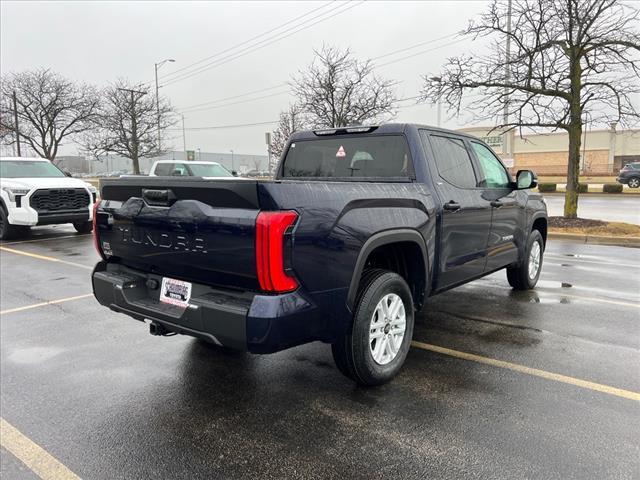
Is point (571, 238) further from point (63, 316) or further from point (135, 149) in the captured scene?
point (135, 149)

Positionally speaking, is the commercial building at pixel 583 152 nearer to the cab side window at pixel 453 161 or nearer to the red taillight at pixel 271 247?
the cab side window at pixel 453 161

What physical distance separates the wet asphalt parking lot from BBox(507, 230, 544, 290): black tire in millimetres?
751

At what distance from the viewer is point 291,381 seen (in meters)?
3.57

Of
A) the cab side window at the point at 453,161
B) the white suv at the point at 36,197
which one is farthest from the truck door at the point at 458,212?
the white suv at the point at 36,197

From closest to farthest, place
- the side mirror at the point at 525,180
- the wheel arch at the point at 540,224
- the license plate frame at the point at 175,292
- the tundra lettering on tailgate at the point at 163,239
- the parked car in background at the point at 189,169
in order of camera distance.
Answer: the tundra lettering on tailgate at the point at 163,239 → the license plate frame at the point at 175,292 → the side mirror at the point at 525,180 → the wheel arch at the point at 540,224 → the parked car in background at the point at 189,169

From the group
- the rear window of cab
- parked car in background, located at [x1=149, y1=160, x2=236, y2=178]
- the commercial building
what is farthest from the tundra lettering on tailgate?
the commercial building

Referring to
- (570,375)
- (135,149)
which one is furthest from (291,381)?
(135,149)

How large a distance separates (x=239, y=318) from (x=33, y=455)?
1.36 meters

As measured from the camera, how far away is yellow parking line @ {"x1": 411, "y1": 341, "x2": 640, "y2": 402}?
10.9ft

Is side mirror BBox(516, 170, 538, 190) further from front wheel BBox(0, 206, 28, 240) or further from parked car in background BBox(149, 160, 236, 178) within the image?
parked car in background BBox(149, 160, 236, 178)

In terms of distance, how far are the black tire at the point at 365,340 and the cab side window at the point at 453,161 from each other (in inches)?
50.3

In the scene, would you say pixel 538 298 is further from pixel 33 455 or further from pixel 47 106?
pixel 47 106

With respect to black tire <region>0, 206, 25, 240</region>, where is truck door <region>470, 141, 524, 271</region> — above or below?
above

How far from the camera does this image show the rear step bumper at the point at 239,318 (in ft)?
8.53
